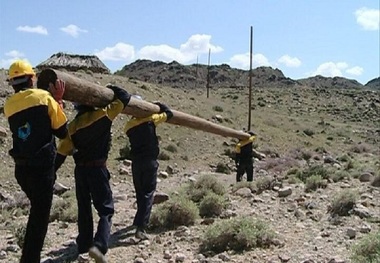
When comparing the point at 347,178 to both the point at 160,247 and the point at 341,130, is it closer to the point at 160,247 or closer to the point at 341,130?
the point at 160,247

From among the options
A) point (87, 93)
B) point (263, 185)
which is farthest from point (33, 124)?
point (263, 185)

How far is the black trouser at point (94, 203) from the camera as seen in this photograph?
6.17 m

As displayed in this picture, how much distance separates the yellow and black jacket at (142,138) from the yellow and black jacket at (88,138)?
141 cm

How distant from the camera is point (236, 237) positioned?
6723 mm

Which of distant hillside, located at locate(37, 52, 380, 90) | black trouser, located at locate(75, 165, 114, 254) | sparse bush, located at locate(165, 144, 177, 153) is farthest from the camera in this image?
distant hillside, located at locate(37, 52, 380, 90)

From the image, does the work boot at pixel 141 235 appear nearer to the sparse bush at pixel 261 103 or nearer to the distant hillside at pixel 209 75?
the sparse bush at pixel 261 103

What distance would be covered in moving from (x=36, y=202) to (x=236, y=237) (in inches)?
97.2

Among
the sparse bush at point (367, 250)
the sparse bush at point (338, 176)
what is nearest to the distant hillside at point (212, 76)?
the sparse bush at point (338, 176)

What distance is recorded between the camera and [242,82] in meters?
87.2

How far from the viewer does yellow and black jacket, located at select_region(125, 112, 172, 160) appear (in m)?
7.89

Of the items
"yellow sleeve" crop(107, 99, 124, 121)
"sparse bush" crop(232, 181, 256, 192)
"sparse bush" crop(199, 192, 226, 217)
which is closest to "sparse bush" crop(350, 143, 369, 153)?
"sparse bush" crop(232, 181, 256, 192)

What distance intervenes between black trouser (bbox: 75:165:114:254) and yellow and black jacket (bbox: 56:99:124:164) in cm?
15

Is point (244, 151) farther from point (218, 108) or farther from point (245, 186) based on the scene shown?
point (218, 108)

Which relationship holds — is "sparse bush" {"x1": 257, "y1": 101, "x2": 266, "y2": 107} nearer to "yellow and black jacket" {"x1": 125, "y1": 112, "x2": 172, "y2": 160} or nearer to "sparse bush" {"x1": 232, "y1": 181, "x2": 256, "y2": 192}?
"sparse bush" {"x1": 232, "y1": 181, "x2": 256, "y2": 192}
